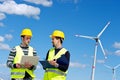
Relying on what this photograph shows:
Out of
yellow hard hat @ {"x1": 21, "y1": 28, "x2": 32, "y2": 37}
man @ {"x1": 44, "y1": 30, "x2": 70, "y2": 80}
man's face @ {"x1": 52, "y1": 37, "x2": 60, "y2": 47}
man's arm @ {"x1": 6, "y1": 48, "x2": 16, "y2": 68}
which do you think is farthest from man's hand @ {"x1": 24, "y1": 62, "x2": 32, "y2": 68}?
man's face @ {"x1": 52, "y1": 37, "x2": 60, "y2": 47}

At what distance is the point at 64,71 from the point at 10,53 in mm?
2089

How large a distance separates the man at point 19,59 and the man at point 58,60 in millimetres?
694

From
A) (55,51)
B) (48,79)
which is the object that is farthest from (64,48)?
(48,79)

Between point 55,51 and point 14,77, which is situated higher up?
point 55,51

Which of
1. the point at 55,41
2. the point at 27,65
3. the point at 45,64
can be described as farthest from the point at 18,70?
the point at 55,41

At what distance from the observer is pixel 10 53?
14273mm

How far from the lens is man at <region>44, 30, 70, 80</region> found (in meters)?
13.4

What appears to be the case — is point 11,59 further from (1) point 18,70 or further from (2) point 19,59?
(1) point 18,70

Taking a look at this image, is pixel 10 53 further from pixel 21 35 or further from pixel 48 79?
pixel 48 79

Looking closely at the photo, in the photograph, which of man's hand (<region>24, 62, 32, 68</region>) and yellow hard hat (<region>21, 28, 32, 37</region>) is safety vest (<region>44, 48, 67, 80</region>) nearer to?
man's hand (<region>24, 62, 32, 68</region>)

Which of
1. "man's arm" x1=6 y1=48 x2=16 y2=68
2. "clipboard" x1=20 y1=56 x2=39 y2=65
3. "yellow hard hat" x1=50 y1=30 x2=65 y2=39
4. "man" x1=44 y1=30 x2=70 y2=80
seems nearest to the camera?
"man" x1=44 y1=30 x2=70 y2=80

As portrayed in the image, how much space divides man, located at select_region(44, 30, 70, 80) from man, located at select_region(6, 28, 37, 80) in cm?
69

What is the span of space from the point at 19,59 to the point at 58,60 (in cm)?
151

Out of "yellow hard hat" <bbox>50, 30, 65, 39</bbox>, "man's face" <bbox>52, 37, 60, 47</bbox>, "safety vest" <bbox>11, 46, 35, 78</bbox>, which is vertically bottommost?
"safety vest" <bbox>11, 46, 35, 78</bbox>
